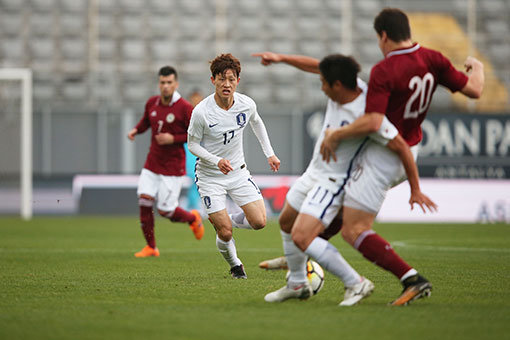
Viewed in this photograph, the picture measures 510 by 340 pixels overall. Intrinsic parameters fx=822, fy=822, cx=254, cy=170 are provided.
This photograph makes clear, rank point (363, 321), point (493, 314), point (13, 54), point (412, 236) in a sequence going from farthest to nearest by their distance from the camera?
point (13, 54), point (412, 236), point (493, 314), point (363, 321)

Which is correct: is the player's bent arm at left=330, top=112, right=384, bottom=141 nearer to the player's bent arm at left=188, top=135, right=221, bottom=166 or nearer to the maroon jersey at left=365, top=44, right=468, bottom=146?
the maroon jersey at left=365, top=44, right=468, bottom=146

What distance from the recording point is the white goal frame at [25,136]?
58.7 ft

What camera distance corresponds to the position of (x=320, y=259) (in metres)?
5.56

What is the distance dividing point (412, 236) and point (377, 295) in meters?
7.53

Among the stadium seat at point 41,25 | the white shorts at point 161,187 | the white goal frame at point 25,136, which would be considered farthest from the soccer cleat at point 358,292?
the stadium seat at point 41,25

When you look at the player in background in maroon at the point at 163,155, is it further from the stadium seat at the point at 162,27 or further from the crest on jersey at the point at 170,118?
the stadium seat at the point at 162,27

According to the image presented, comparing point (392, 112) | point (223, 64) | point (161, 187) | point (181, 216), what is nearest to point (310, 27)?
point (181, 216)

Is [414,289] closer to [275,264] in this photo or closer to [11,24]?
[275,264]

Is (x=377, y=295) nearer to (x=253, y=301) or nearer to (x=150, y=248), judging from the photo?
(x=253, y=301)

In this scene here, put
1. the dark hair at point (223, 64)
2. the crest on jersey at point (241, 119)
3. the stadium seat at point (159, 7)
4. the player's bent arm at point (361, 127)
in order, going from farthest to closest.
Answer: the stadium seat at point (159, 7) → the crest on jersey at point (241, 119) → the dark hair at point (223, 64) → the player's bent arm at point (361, 127)

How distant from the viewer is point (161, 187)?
34.3 ft

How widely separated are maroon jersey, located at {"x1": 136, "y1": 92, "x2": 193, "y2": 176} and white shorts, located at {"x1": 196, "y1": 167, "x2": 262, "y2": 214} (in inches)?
89.1

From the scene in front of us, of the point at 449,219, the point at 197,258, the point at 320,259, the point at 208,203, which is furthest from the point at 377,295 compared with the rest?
the point at 449,219

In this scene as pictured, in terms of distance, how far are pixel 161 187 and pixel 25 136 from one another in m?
8.62
